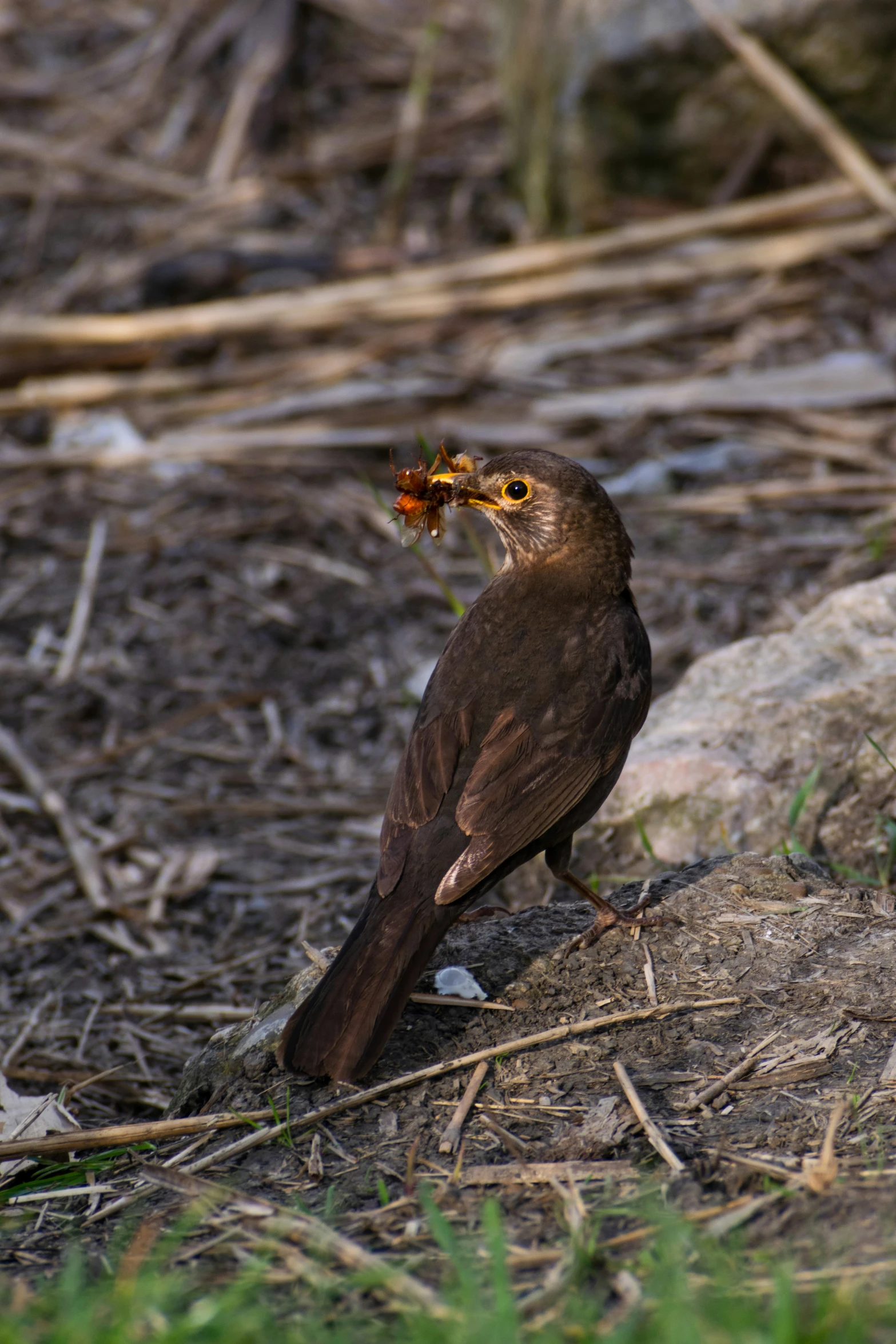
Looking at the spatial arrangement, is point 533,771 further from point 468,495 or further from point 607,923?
point 468,495

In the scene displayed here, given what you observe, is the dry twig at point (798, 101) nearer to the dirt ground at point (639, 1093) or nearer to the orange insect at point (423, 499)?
the orange insect at point (423, 499)

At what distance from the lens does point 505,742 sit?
396 cm

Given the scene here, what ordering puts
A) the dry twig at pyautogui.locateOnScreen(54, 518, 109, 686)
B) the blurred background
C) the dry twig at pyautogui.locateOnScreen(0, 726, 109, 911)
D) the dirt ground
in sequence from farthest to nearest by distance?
the dry twig at pyautogui.locateOnScreen(54, 518, 109, 686) → the blurred background → the dry twig at pyautogui.locateOnScreen(0, 726, 109, 911) → the dirt ground

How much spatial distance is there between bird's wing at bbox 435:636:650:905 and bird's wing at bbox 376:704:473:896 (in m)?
0.07

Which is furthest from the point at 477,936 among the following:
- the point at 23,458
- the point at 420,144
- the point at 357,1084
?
the point at 420,144

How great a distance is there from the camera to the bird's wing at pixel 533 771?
3729 millimetres

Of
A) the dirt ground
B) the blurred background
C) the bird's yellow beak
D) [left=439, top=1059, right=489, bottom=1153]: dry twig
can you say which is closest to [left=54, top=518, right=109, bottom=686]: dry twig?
the blurred background

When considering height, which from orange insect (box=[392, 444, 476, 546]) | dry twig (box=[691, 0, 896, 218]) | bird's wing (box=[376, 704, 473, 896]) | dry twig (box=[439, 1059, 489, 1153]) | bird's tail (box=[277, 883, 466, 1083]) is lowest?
dry twig (box=[439, 1059, 489, 1153])

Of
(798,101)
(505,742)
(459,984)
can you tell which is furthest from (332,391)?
(459,984)

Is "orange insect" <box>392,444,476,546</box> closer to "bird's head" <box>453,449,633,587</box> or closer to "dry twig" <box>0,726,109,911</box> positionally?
"bird's head" <box>453,449,633,587</box>

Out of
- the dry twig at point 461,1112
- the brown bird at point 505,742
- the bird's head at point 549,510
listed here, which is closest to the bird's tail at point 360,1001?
the brown bird at point 505,742

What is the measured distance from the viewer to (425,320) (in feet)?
29.1

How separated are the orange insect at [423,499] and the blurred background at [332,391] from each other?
41 cm

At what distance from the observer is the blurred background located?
18.9 feet
